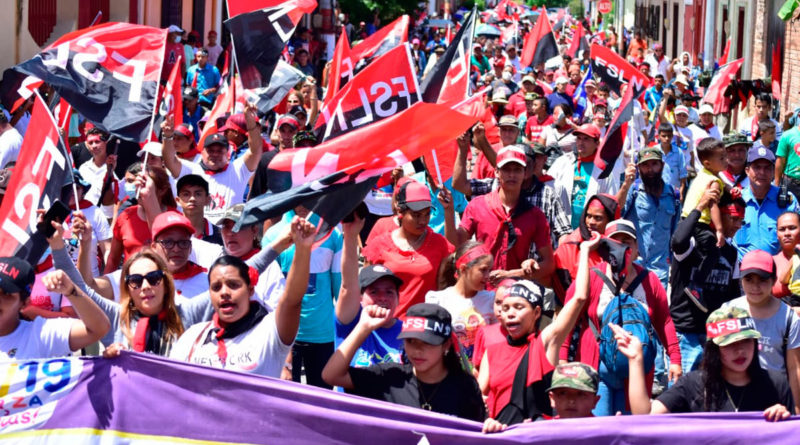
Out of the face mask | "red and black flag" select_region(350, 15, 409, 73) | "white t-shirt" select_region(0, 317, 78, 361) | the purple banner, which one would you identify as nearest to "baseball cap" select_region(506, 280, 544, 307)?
the purple banner

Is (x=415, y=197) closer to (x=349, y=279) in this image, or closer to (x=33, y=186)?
(x=349, y=279)

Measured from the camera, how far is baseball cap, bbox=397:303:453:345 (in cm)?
531

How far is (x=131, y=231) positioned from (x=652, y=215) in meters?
4.08

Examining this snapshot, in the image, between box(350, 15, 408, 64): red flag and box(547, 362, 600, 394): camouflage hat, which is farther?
box(350, 15, 408, 64): red flag

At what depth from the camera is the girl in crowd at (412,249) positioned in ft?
23.7

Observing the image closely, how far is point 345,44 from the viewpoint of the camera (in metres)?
12.6

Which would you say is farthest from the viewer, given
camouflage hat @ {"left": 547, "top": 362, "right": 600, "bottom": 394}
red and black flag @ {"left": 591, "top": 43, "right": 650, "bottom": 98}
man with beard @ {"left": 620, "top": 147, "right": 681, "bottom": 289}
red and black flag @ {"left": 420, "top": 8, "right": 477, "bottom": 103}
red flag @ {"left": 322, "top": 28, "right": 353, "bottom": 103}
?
red and black flag @ {"left": 591, "top": 43, "right": 650, "bottom": 98}

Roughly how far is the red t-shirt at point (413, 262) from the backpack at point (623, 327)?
966mm

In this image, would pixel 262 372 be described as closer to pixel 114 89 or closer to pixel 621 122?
pixel 114 89

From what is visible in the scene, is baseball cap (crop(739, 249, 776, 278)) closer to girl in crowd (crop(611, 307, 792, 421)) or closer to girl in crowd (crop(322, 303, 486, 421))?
girl in crowd (crop(611, 307, 792, 421))

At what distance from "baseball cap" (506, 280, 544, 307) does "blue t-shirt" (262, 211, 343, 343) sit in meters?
1.77

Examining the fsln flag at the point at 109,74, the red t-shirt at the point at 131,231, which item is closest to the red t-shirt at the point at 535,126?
the fsln flag at the point at 109,74

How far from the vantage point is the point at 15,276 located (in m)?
5.45

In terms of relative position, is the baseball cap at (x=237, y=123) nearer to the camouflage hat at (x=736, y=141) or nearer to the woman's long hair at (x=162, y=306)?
the camouflage hat at (x=736, y=141)
